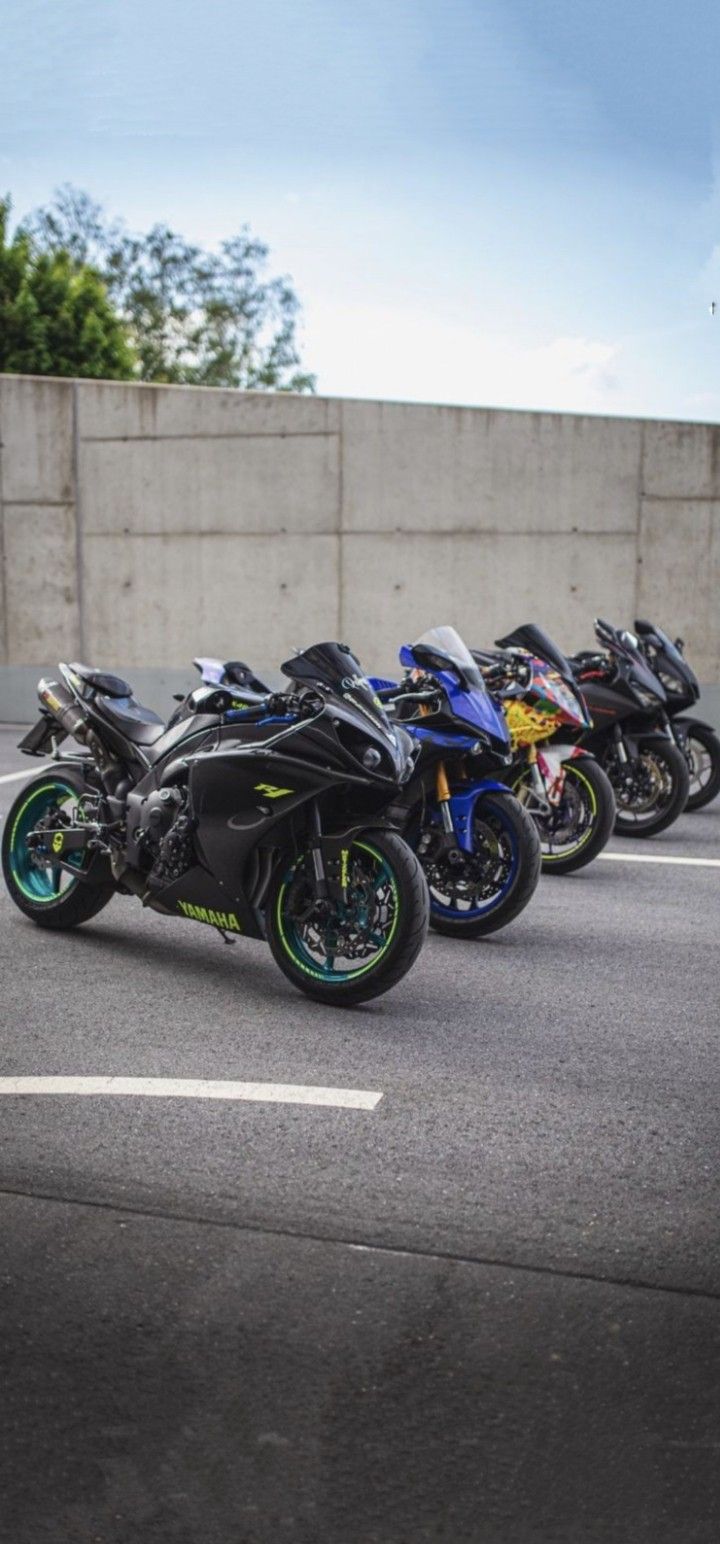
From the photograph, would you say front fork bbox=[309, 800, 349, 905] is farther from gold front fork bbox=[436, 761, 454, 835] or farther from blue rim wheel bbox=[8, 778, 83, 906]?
blue rim wheel bbox=[8, 778, 83, 906]

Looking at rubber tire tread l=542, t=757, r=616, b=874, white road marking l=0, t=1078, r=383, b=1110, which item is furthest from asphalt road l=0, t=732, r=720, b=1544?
rubber tire tread l=542, t=757, r=616, b=874

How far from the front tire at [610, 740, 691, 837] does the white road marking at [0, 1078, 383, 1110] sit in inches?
219

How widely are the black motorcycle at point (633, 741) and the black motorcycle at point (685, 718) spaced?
0.64 m

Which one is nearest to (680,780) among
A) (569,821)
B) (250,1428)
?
(569,821)

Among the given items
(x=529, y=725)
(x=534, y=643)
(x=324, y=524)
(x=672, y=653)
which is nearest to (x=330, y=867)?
(x=529, y=725)

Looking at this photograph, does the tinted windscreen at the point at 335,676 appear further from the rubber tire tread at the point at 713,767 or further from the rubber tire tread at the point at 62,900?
the rubber tire tread at the point at 713,767

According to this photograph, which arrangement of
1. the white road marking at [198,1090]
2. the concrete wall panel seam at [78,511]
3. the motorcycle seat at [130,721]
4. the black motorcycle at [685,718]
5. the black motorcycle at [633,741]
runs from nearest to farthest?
the white road marking at [198,1090], the motorcycle seat at [130,721], the black motorcycle at [633,741], the black motorcycle at [685,718], the concrete wall panel seam at [78,511]

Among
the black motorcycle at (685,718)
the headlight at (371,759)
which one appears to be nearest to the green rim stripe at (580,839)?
the black motorcycle at (685,718)

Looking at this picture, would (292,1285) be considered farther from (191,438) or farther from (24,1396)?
(191,438)

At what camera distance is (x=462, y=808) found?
6.89 metres

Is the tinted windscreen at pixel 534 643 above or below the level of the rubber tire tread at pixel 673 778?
above

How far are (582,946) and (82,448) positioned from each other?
44.8ft

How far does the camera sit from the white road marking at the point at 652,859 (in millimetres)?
9203

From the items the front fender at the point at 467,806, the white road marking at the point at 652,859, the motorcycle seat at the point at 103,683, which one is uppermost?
the motorcycle seat at the point at 103,683
